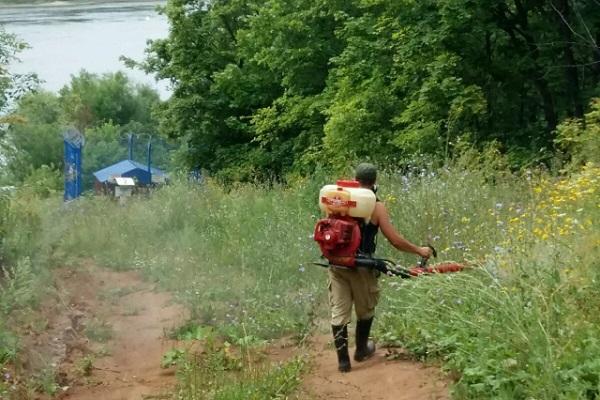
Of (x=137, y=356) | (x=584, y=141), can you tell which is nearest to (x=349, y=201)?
(x=137, y=356)

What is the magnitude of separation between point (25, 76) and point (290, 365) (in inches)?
282

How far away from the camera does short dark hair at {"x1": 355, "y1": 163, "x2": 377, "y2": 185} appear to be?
6.25m

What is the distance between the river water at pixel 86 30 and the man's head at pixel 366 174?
Result: 106ft

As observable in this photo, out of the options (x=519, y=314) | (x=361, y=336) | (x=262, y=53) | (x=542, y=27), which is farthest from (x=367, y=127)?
(x=519, y=314)

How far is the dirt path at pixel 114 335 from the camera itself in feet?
22.5

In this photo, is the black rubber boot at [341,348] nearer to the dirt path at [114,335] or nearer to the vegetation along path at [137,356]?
the vegetation along path at [137,356]

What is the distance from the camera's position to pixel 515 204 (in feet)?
27.8

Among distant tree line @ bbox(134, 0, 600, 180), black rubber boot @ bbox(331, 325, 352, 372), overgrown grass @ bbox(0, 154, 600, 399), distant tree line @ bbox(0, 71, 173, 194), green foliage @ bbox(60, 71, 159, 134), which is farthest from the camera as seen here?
green foliage @ bbox(60, 71, 159, 134)

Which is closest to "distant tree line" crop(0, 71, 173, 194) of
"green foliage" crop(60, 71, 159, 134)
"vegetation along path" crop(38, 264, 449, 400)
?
"green foliage" crop(60, 71, 159, 134)

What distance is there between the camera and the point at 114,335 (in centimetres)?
834

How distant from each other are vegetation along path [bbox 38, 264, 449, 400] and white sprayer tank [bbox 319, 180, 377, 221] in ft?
3.67

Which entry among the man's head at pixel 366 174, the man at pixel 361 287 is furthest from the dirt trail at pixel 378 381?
the man's head at pixel 366 174

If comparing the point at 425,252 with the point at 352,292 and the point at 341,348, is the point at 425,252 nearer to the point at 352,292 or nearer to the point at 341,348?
the point at 352,292

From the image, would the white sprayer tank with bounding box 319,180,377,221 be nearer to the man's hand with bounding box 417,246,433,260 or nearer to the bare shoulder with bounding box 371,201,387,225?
the bare shoulder with bounding box 371,201,387,225
